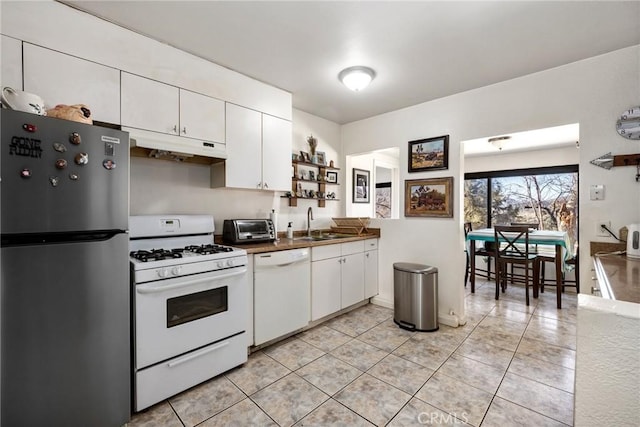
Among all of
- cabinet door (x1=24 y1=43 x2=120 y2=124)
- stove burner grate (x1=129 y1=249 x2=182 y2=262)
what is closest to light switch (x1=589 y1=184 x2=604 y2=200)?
stove burner grate (x1=129 y1=249 x2=182 y2=262)

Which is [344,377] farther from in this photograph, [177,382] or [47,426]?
[47,426]

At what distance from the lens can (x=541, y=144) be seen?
14.5 ft

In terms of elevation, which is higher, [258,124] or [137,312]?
[258,124]

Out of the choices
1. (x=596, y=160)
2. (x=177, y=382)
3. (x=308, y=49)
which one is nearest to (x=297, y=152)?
(x=308, y=49)

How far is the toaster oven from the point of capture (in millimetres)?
2533

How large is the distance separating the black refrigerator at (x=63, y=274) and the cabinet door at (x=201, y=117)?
2.37 feet

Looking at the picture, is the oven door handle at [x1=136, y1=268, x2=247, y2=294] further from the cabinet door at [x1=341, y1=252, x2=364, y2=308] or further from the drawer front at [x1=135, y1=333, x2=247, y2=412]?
the cabinet door at [x1=341, y1=252, x2=364, y2=308]

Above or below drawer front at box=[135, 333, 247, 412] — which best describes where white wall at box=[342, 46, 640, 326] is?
above

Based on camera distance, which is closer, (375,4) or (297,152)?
(375,4)

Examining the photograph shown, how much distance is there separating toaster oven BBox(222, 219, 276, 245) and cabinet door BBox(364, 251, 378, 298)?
1.30m

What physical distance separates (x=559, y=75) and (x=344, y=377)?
307 cm

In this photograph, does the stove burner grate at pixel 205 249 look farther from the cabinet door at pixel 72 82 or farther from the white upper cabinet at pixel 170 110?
the cabinet door at pixel 72 82

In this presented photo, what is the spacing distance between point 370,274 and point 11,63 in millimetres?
3456

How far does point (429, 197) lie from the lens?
124 inches
